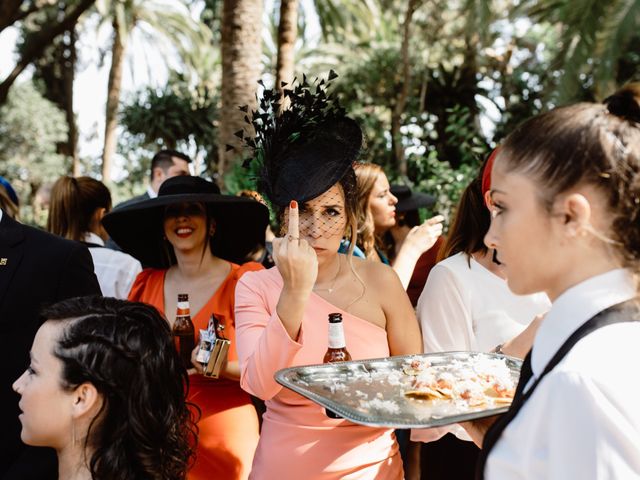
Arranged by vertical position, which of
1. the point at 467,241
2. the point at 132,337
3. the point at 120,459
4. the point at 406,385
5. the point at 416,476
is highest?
the point at 467,241

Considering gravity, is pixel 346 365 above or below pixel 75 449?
above

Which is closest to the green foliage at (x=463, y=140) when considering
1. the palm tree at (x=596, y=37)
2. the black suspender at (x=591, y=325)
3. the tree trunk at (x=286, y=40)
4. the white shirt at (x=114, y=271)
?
the tree trunk at (x=286, y=40)

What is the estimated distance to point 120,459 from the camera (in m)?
2.01

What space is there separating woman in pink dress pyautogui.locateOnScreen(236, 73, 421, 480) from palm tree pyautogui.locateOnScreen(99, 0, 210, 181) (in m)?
16.5

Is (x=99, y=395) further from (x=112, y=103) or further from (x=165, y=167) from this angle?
(x=112, y=103)

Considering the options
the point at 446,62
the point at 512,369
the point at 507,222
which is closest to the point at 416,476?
the point at 512,369

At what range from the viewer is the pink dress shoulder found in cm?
225

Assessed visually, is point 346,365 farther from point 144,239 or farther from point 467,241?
point 144,239

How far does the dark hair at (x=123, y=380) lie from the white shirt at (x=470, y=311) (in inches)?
41.0

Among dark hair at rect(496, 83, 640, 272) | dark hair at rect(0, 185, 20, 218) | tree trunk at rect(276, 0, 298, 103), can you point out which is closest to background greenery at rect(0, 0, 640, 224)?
tree trunk at rect(276, 0, 298, 103)

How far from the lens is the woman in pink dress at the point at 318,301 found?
2271 millimetres

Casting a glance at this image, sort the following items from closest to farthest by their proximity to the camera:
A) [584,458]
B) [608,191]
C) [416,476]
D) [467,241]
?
[584,458] → [608,191] → [467,241] → [416,476]

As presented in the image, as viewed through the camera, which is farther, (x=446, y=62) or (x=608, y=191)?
(x=446, y=62)

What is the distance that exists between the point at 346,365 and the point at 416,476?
2.56 metres
